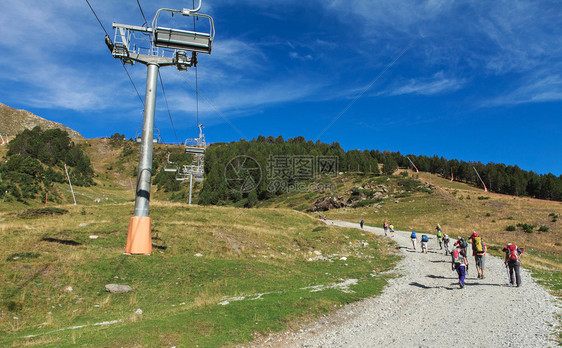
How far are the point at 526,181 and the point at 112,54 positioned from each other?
157 meters

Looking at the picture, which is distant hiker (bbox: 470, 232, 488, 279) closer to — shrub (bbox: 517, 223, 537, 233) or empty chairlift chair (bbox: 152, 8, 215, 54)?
empty chairlift chair (bbox: 152, 8, 215, 54)

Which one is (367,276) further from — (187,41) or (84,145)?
(84,145)

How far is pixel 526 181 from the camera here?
127 meters

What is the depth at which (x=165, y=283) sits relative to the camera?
1347cm

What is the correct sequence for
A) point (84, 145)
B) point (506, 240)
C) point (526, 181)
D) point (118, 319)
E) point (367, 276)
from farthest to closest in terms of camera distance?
point (84, 145)
point (526, 181)
point (506, 240)
point (367, 276)
point (118, 319)

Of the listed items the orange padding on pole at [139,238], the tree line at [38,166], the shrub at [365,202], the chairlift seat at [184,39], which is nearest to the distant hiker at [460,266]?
the orange padding on pole at [139,238]

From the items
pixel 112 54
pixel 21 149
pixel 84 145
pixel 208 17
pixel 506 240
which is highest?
pixel 84 145

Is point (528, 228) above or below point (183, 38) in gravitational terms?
below

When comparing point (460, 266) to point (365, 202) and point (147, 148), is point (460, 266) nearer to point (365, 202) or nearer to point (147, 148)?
point (147, 148)

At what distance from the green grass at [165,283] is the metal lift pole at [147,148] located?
3058 millimetres

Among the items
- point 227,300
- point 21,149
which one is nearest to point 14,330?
point 227,300

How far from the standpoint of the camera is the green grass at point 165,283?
838cm

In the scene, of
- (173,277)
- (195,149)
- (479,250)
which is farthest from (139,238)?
(195,149)

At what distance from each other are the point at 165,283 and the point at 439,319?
10.9 metres
